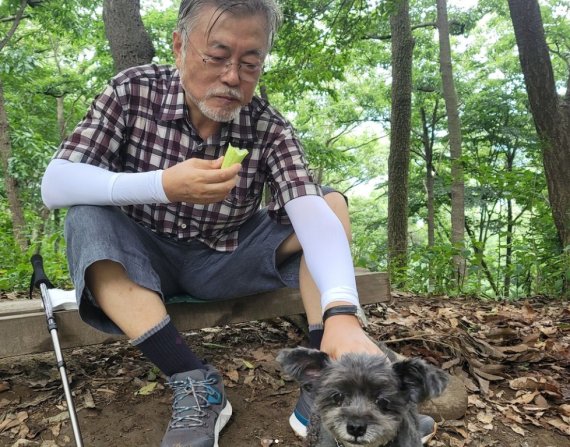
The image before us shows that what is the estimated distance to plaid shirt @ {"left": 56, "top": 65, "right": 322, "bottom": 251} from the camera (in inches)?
102

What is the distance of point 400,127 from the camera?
1005 centimetres

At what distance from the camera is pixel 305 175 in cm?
270

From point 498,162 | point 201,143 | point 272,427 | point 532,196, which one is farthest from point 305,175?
point 498,162

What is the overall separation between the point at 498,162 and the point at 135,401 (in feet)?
57.8

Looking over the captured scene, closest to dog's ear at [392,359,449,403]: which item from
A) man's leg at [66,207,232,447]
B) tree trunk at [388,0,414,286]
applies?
man's leg at [66,207,232,447]

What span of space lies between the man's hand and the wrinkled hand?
→ 813 mm

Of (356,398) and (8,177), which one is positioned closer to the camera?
(356,398)

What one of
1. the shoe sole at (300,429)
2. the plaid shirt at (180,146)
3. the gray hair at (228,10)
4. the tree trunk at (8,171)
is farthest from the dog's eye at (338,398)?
the tree trunk at (8,171)

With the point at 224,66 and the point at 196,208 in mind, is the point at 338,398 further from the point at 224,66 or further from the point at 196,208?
the point at 224,66

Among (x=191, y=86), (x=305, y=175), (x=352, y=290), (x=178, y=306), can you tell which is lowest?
(x=178, y=306)

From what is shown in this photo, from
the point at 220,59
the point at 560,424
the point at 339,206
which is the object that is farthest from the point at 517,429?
the point at 220,59

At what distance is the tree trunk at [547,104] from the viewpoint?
6.72m

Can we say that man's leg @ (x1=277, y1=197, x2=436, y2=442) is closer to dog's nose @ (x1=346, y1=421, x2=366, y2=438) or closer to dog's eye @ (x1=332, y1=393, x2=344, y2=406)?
dog's eye @ (x1=332, y1=393, x2=344, y2=406)

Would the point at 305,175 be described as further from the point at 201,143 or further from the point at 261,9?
the point at 261,9
